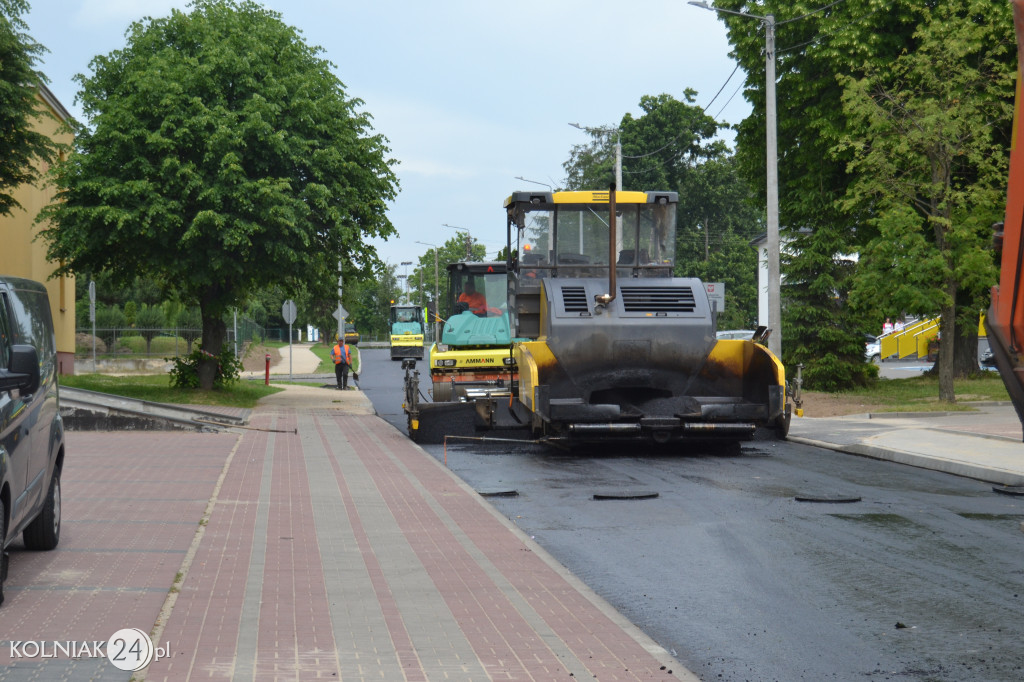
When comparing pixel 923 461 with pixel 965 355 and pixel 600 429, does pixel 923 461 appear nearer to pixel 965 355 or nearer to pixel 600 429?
pixel 600 429

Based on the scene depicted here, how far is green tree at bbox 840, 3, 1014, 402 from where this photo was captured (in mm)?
22859

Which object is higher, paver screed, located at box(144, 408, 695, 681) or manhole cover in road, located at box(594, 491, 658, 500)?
paver screed, located at box(144, 408, 695, 681)

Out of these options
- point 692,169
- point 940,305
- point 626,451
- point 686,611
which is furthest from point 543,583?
point 692,169

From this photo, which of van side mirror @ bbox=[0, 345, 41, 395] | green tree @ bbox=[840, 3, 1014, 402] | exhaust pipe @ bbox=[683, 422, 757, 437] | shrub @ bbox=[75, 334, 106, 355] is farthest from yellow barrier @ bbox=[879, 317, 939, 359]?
van side mirror @ bbox=[0, 345, 41, 395]

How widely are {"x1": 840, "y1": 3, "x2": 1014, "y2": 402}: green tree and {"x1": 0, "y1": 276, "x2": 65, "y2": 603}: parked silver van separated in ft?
59.4

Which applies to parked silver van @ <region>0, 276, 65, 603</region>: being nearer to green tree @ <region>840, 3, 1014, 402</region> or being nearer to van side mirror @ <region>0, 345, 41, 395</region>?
van side mirror @ <region>0, 345, 41, 395</region>

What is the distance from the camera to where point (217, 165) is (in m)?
25.9

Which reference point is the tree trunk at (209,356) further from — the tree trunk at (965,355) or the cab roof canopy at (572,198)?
the tree trunk at (965,355)

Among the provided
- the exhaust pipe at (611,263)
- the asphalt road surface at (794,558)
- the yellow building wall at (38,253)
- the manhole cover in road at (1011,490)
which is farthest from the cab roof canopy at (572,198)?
the yellow building wall at (38,253)

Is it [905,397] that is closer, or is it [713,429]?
[713,429]

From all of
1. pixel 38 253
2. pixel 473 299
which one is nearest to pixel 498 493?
pixel 473 299

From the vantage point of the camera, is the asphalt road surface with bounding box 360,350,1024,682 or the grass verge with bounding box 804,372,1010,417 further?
the grass verge with bounding box 804,372,1010,417

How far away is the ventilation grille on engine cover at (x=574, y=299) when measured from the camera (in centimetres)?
1577

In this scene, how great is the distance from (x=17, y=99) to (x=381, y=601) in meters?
19.9
